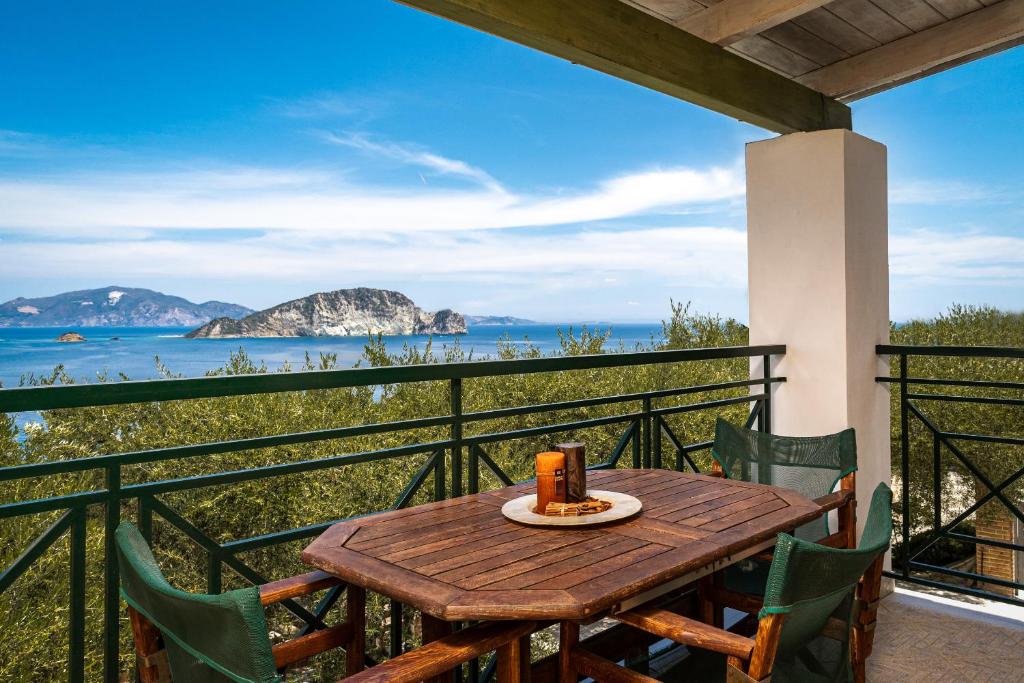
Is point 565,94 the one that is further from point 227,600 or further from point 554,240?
point 227,600

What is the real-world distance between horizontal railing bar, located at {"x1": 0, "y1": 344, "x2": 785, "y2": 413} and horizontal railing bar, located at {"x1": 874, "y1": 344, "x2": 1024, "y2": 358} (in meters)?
1.31

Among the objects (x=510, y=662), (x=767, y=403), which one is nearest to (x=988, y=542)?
(x=767, y=403)

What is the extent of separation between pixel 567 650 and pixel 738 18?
93.3 inches

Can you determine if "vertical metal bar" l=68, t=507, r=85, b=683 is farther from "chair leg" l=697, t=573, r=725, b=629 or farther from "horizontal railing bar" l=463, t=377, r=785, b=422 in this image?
"chair leg" l=697, t=573, r=725, b=629

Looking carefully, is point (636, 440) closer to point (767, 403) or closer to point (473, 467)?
point (473, 467)

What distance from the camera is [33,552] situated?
148 centimetres

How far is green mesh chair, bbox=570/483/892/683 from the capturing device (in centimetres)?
109

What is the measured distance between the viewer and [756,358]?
3799 millimetres

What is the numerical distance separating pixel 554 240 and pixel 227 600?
4144cm

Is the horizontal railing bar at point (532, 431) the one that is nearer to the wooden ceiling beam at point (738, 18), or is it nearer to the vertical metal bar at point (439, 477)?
the vertical metal bar at point (439, 477)

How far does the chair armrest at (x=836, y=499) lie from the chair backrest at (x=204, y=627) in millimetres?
1535

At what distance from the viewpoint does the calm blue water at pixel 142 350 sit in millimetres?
28203

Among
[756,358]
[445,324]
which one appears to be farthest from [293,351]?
[756,358]

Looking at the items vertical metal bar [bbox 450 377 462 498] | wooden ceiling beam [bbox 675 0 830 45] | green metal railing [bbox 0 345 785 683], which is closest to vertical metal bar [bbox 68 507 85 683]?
green metal railing [bbox 0 345 785 683]
